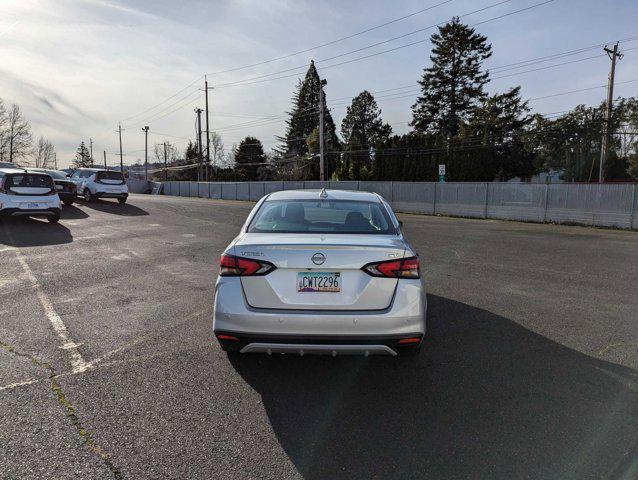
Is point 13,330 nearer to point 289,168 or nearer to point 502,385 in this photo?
point 502,385

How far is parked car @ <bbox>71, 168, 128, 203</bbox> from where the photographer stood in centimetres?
2238

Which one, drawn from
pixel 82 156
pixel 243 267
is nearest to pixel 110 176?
pixel 243 267

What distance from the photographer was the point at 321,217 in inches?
179

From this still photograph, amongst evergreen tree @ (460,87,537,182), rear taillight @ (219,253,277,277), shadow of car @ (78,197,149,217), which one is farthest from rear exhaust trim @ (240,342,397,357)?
evergreen tree @ (460,87,537,182)

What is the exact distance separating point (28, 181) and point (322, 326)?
1390 centimetres

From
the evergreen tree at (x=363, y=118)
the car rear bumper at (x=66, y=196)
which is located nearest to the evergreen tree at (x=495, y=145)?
the evergreen tree at (x=363, y=118)

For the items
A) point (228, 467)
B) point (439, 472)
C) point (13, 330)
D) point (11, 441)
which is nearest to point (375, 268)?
point (439, 472)

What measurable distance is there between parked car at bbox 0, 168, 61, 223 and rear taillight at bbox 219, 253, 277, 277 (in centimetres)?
1270

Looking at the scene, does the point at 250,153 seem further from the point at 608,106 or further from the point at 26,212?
the point at 26,212

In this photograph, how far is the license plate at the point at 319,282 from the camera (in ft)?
Result: 11.4

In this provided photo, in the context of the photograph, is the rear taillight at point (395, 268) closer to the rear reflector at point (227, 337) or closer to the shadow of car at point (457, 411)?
the shadow of car at point (457, 411)

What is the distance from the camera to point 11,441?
2893mm

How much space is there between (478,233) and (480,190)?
→ 887 centimetres

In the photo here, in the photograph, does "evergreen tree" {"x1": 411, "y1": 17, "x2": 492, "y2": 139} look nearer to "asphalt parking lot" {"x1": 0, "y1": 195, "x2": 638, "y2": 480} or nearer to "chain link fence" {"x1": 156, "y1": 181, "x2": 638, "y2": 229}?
"chain link fence" {"x1": 156, "y1": 181, "x2": 638, "y2": 229}
